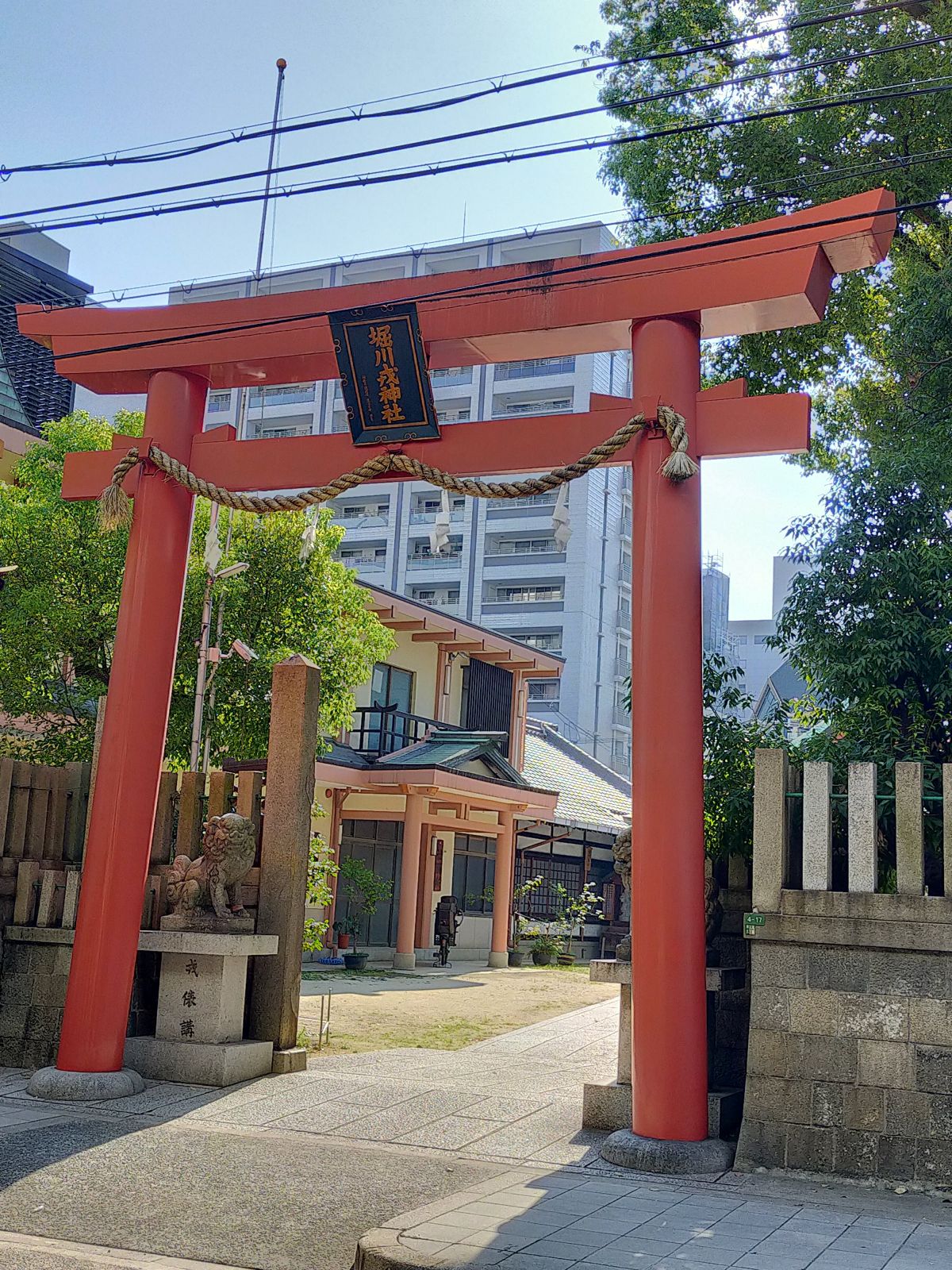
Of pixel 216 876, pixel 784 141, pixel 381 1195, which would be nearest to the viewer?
pixel 381 1195

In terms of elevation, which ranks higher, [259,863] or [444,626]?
[444,626]

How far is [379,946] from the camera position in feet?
83.4

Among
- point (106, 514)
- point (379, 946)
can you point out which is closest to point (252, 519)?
point (106, 514)

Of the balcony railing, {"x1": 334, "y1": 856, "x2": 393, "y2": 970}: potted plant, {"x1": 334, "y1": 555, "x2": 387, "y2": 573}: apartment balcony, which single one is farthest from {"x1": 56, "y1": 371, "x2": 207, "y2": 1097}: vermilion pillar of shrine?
{"x1": 334, "y1": 555, "x2": 387, "y2": 573}: apartment balcony

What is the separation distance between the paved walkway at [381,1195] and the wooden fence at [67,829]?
1464 mm

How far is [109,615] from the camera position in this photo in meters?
15.6

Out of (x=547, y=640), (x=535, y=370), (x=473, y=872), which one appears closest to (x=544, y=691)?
(x=547, y=640)

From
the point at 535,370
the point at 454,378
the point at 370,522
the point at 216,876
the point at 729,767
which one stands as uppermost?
the point at 454,378

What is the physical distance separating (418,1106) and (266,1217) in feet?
10.7

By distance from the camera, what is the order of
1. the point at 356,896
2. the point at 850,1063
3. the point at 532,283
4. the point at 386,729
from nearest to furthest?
the point at 850,1063 < the point at 532,283 < the point at 356,896 < the point at 386,729

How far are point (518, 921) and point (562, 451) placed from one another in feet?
63.3

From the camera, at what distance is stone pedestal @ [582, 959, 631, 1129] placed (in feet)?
29.5

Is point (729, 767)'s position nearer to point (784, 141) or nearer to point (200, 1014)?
point (200, 1014)

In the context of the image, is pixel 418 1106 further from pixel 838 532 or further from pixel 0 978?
pixel 838 532
